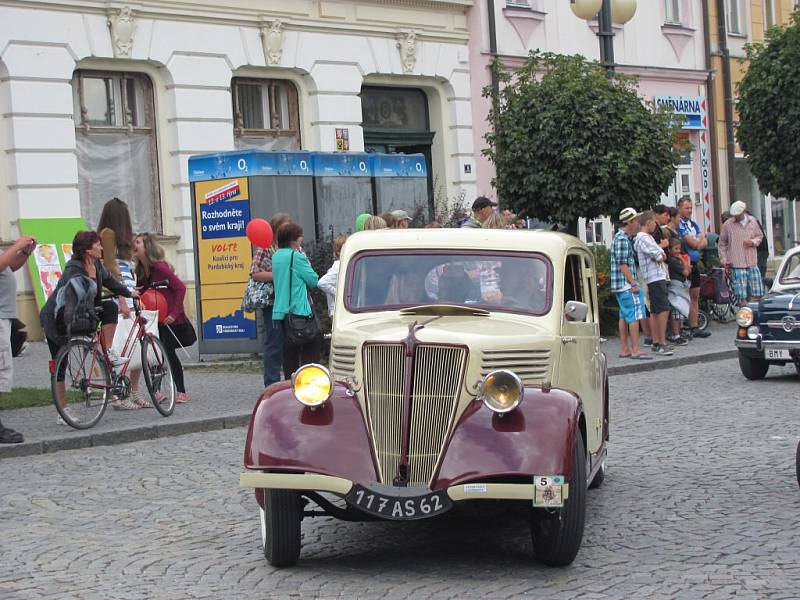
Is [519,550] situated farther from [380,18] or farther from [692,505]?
[380,18]

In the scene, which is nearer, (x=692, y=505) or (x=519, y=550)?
(x=519, y=550)

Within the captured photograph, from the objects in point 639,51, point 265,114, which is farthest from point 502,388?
point 639,51

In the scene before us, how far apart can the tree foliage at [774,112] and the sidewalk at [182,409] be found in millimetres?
8680

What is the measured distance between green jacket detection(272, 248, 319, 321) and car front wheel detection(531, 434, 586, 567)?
6885mm

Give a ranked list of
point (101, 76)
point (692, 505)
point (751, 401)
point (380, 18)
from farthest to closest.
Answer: point (380, 18)
point (101, 76)
point (751, 401)
point (692, 505)

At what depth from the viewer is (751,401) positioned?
46.4ft

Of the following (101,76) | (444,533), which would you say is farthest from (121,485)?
(101,76)

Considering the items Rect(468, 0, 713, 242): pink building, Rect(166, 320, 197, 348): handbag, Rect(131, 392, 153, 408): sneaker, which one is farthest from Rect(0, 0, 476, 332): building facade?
Rect(131, 392, 153, 408): sneaker

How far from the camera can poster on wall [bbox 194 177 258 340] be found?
62.7 feet

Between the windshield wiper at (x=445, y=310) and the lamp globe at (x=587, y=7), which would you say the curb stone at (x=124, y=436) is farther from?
the lamp globe at (x=587, y=7)

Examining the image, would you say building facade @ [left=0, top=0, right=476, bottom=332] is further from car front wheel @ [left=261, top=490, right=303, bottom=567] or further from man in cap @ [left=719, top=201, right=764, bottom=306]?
car front wheel @ [left=261, top=490, right=303, bottom=567]

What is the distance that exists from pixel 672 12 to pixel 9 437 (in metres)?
26.0

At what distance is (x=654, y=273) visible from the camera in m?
19.3

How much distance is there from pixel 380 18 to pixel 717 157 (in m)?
11.6
